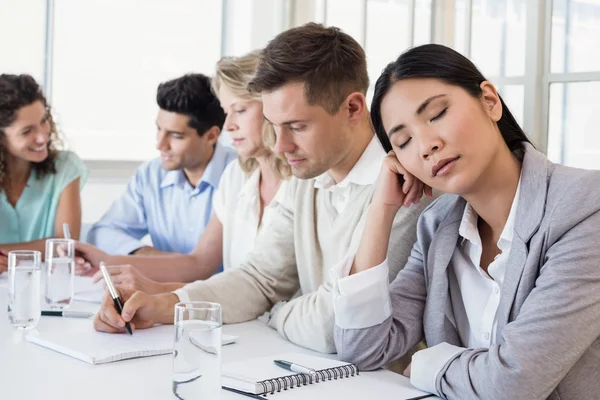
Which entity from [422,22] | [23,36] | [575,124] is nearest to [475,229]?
[575,124]

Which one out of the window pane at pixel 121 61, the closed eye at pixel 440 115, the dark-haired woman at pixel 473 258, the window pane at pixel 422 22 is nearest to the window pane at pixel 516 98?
the window pane at pixel 422 22

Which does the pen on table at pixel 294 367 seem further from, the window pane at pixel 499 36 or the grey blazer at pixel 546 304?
the window pane at pixel 499 36

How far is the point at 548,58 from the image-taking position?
89.0 inches

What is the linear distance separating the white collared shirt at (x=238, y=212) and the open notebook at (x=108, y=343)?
0.80m

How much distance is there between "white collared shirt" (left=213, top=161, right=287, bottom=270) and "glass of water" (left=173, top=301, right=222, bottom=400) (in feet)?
3.99

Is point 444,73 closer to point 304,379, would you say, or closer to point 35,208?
point 304,379

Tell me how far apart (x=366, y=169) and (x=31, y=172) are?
199cm

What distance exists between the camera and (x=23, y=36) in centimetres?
Result: 414

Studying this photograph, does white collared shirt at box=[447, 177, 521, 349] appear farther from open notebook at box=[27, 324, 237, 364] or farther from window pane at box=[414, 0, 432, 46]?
window pane at box=[414, 0, 432, 46]

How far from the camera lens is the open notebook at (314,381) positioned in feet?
4.08

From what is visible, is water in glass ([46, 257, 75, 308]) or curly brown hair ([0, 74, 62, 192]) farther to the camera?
curly brown hair ([0, 74, 62, 192])

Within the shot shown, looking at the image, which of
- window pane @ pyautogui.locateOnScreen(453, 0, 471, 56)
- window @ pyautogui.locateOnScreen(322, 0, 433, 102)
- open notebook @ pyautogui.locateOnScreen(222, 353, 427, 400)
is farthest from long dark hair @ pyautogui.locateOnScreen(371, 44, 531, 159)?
window @ pyautogui.locateOnScreen(322, 0, 433, 102)

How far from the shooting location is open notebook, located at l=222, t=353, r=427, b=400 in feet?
4.08

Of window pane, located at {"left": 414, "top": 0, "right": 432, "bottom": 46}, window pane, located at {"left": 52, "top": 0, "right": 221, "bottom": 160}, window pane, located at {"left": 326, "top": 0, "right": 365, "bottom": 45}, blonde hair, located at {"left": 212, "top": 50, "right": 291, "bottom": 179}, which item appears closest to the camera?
blonde hair, located at {"left": 212, "top": 50, "right": 291, "bottom": 179}
